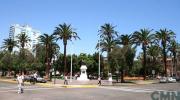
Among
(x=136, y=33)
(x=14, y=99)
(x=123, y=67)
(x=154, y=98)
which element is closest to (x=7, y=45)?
(x=136, y=33)

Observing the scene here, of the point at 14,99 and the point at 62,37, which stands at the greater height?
the point at 62,37

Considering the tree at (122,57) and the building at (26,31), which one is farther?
→ the building at (26,31)

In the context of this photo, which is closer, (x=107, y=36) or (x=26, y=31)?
(x=107, y=36)

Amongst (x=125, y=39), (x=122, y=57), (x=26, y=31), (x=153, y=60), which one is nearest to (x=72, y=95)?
(x=122, y=57)

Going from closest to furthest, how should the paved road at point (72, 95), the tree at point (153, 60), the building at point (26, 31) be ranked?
the paved road at point (72, 95) < the tree at point (153, 60) < the building at point (26, 31)

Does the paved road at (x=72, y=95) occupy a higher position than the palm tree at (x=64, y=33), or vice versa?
the palm tree at (x=64, y=33)

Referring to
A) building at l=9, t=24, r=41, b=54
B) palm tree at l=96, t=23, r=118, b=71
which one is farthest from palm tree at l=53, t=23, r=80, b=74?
building at l=9, t=24, r=41, b=54

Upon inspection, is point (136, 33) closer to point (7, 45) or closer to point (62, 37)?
point (62, 37)

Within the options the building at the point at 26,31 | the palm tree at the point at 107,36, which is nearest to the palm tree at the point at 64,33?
the palm tree at the point at 107,36

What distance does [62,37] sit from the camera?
72.5 meters

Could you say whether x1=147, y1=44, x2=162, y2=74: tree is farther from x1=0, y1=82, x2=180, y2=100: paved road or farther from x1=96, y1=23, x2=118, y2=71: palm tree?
x1=0, y1=82, x2=180, y2=100: paved road

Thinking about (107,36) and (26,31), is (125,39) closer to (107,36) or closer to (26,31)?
(107,36)

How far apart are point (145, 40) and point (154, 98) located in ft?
213

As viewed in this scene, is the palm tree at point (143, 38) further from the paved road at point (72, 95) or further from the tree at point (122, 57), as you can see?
the paved road at point (72, 95)
